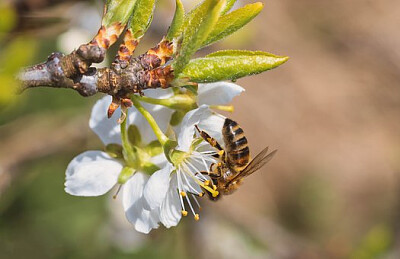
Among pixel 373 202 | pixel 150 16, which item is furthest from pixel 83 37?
pixel 373 202

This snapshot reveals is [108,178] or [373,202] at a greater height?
[108,178]

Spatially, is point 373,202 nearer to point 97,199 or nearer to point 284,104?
point 284,104

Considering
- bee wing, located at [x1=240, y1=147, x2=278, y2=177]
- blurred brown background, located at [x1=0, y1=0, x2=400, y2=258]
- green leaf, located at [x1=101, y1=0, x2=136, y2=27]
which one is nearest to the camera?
green leaf, located at [x1=101, y1=0, x2=136, y2=27]

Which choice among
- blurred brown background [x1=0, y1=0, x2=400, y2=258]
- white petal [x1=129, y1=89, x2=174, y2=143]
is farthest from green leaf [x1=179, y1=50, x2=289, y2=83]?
blurred brown background [x1=0, y1=0, x2=400, y2=258]

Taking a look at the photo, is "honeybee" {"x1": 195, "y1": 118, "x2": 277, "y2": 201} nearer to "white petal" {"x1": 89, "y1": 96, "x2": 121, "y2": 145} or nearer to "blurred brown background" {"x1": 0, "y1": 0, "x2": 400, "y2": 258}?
"white petal" {"x1": 89, "y1": 96, "x2": 121, "y2": 145}

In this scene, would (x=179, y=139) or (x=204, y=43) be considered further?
(x=179, y=139)

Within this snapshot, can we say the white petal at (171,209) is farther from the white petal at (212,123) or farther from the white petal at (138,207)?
the white petal at (212,123)
